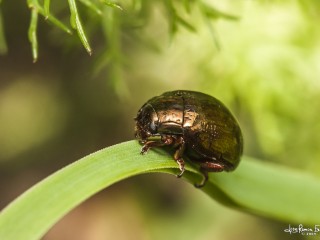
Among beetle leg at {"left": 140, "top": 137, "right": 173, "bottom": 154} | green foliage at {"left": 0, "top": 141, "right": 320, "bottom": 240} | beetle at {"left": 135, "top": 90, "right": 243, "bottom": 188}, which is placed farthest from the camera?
beetle at {"left": 135, "top": 90, "right": 243, "bottom": 188}

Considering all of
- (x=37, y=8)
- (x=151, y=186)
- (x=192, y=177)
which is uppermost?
(x=151, y=186)

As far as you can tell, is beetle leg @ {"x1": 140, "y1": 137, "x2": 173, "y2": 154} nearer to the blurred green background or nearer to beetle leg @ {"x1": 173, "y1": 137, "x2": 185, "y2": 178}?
beetle leg @ {"x1": 173, "y1": 137, "x2": 185, "y2": 178}

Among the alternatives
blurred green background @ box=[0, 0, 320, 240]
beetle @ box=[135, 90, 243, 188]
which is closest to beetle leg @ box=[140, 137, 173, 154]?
beetle @ box=[135, 90, 243, 188]

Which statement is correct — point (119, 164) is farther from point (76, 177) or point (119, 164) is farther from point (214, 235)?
point (214, 235)

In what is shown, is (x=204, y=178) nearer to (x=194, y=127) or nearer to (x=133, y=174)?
(x=194, y=127)

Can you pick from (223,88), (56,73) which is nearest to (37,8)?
(223,88)

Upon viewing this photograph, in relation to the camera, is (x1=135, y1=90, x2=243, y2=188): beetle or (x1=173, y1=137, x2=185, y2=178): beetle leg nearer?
Result: (x1=173, y1=137, x2=185, y2=178): beetle leg

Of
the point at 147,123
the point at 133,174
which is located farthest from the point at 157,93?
the point at 133,174

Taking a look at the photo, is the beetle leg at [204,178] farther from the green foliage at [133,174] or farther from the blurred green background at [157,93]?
the blurred green background at [157,93]
